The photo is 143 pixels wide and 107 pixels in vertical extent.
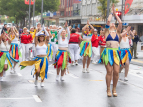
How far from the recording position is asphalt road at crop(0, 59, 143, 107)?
7.92 m

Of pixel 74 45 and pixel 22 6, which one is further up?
pixel 22 6

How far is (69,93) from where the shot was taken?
362 inches

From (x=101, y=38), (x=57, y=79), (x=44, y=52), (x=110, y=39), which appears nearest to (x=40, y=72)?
(x=44, y=52)

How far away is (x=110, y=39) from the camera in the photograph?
878 centimetres

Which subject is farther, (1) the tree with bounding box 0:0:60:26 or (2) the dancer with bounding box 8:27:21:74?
(1) the tree with bounding box 0:0:60:26

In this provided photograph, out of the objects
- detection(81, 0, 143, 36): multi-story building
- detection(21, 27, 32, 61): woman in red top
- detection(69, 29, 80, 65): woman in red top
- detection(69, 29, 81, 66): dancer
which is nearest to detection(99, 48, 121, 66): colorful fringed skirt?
detection(69, 29, 81, 66): dancer

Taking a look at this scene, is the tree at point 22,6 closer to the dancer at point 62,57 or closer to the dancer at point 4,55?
the dancer at point 62,57

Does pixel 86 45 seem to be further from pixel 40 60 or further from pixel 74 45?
pixel 40 60

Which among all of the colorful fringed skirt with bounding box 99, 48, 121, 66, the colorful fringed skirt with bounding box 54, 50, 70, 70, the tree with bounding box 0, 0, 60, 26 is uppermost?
the tree with bounding box 0, 0, 60, 26

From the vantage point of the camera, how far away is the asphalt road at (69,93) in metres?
7.92

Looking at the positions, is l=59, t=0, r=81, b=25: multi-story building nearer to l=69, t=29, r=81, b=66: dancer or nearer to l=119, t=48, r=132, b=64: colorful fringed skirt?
l=69, t=29, r=81, b=66: dancer

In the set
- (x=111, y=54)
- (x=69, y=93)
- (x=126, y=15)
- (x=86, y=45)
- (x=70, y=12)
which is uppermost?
(x=70, y=12)

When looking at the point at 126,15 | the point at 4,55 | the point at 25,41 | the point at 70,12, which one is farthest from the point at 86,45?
the point at 70,12

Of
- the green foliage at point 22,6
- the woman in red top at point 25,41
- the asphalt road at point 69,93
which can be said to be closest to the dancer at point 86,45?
the asphalt road at point 69,93
